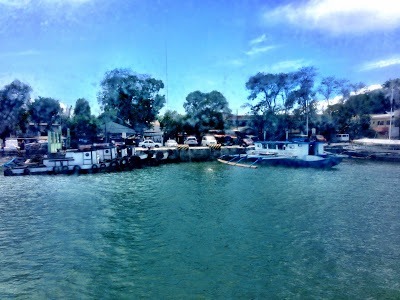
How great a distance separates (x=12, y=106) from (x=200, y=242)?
45983 mm

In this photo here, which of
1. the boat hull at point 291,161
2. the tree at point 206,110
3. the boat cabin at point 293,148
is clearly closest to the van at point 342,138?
the tree at point 206,110

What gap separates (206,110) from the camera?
45.9 m

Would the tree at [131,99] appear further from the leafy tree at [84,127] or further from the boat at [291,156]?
the boat at [291,156]

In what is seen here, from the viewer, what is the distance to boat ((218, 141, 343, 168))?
2658 centimetres

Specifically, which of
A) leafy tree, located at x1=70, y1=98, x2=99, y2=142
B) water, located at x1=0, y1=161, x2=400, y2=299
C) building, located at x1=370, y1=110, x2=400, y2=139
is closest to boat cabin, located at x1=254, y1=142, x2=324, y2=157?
water, located at x1=0, y1=161, x2=400, y2=299

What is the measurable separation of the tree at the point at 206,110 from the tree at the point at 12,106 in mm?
25050

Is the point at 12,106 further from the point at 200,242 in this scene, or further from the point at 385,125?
the point at 385,125

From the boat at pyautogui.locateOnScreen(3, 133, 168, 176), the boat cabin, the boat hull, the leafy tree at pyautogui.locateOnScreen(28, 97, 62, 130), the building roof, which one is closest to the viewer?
the boat at pyautogui.locateOnScreen(3, 133, 168, 176)

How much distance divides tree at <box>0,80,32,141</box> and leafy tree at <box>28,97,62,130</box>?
10.5 feet

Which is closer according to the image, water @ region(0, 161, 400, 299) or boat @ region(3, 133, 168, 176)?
water @ region(0, 161, 400, 299)

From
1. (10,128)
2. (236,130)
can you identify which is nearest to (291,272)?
(236,130)

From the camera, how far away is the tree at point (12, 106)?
43.8 m

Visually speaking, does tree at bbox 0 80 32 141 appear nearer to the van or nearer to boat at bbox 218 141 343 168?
boat at bbox 218 141 343 168

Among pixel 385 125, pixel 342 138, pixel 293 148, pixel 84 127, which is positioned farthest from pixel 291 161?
pixel 84 127
